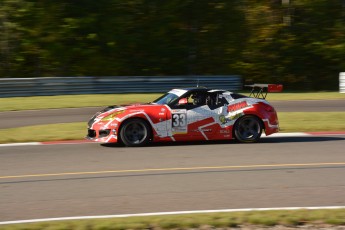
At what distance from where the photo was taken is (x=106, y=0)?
32438 mm

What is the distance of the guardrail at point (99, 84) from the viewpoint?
2555 centimetres

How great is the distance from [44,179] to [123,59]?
2419cm

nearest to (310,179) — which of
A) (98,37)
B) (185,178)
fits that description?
(185,178)

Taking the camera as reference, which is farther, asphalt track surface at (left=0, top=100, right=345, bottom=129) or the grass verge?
asphalt track surface at (left=0, top=100, right=345, bottom=129)

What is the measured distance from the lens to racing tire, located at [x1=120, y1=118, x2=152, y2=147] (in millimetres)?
12688

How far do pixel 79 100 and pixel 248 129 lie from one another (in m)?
12.0

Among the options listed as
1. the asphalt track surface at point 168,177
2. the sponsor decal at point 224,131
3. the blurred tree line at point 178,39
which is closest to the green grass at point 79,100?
the blurred tree line at point 178,39

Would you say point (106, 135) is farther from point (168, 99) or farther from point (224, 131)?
point (224, 131)

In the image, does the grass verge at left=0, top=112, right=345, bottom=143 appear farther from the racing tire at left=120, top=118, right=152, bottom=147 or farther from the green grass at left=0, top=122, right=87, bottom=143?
the racing tire at left=120, top=118, right=152, bottom=147

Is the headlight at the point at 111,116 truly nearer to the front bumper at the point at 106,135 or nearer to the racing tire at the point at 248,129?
the front bumper at the point at 106,135

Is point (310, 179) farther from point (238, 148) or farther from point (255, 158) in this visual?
point (238, 148)

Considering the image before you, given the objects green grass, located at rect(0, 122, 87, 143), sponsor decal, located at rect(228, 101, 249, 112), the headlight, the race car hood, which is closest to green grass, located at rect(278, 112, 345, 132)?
sponsor decal, located at rect(228, 101, 249, 112)

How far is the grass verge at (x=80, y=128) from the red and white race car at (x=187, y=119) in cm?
215

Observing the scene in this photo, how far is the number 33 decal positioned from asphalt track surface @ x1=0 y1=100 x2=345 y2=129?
19.5 feet
